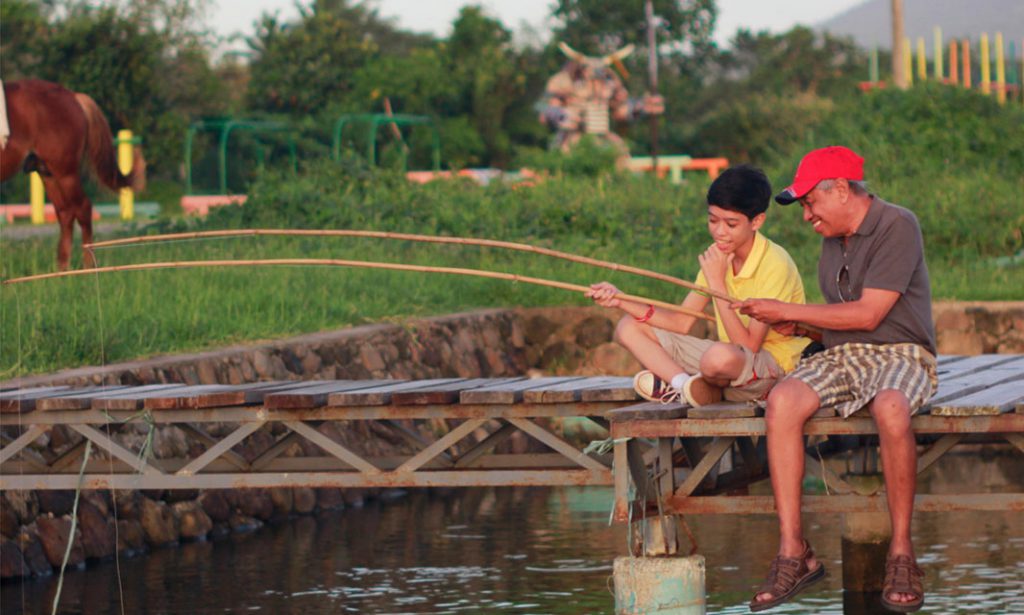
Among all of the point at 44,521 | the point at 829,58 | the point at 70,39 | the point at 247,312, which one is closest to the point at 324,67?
the point at 70,39

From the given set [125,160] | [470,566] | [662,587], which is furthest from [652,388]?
[125,160]

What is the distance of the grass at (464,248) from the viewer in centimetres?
1263

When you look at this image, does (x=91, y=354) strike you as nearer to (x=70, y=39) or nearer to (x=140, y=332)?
(x=140, y=332)

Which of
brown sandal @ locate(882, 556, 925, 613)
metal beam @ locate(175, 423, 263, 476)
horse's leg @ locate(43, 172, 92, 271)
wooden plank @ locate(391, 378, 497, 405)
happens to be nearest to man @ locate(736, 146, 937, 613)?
brown sandal @ locate(882, 556, 925, 613)

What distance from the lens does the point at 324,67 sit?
44.2m

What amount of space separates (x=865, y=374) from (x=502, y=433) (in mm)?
1930

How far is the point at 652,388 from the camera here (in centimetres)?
727

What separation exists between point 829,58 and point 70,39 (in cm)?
2769

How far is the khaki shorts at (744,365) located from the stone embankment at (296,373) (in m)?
2.08

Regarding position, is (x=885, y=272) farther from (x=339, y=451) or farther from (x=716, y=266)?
(x=339, y=451)

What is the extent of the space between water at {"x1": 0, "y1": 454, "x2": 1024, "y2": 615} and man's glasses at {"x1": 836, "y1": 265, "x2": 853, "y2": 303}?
8.40 feet

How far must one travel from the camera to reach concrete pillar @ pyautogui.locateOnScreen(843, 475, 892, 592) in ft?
31.1

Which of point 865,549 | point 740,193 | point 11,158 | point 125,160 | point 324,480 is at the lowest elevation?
point 865,549

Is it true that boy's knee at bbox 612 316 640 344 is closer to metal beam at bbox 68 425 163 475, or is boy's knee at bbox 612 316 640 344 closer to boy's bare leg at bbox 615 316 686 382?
boy's bare leg at bbox 615 316 686 382
